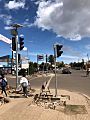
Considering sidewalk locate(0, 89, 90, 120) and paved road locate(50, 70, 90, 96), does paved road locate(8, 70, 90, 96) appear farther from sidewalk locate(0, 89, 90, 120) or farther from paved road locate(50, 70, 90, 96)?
sidewalk locate(0, 89, 90, 120)

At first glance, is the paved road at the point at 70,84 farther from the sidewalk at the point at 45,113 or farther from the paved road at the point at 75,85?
the sidewalk at the point at 45,113

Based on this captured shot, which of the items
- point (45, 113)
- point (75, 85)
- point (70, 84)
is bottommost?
point (45, 113)

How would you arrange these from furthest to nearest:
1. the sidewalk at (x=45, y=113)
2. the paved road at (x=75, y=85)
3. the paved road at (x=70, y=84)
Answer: the paved road at (x=70, y=84) < the paved road at (x=75, y=85) < the sidewalk at (x=45, y=113)

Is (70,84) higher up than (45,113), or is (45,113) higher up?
(70,84)

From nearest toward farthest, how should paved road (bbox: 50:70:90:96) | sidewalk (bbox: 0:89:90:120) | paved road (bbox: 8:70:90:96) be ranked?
sidewalk (bbox: 0:89:90:120), paved road (bbox: 50:70:90:96), paved road (bbox: 8:70:90:96)

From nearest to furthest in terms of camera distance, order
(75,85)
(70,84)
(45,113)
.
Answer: (45,113)
(75,85)
(70,84)

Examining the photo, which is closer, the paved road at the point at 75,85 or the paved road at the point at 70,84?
the paved road at the point at 75,85

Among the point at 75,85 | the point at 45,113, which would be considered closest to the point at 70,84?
the point at 75,85

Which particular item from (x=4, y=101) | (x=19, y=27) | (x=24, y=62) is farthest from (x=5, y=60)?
(x=4, y=101)

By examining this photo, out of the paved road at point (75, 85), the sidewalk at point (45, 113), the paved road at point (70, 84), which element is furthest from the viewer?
the paved road at point (70, 84)

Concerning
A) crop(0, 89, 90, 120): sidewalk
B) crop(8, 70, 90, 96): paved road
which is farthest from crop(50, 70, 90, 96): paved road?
crop(0, 89, 90, 120): sidewalk

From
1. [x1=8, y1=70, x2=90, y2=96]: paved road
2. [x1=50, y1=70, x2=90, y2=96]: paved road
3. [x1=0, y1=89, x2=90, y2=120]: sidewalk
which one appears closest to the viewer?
[x1=0, y1=89, x2=90, y2=120]: sidewalk

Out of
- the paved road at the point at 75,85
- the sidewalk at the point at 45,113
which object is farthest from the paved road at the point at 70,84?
the sidewalk at the point at 45,113

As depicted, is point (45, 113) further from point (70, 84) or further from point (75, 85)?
point (70, 84)
